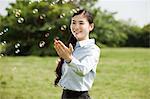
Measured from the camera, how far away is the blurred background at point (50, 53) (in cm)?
678

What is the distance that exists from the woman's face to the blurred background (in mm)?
458

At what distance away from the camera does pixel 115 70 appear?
10.1 metres

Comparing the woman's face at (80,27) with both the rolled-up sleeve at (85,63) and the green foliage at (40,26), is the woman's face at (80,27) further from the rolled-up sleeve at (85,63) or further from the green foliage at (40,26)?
the green foliage at (40,26)

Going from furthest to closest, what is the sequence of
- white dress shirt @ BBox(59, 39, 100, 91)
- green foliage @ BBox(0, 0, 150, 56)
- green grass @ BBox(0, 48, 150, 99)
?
green foliage @ BBox(0, 0, 150, 56)
green grass @ BBox(0, 48, 150, 99)
white dress shirt @ BBox(59, 39, 100, 91)

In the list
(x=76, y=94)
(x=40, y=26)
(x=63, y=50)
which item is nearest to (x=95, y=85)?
(x=76, y=94)

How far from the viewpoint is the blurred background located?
6.78m

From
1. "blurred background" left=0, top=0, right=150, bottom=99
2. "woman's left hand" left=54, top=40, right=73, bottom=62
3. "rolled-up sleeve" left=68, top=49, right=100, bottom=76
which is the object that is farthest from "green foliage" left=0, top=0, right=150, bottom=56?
"woman's left hand" left=54, top=40, right=73, bottom=62

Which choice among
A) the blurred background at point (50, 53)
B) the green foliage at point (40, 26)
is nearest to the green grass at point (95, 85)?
the blurred background at point (50, 53)

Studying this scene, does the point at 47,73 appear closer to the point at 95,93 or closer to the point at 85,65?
the point at 95,93

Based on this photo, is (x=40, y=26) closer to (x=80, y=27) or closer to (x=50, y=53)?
(x=50, y=53)

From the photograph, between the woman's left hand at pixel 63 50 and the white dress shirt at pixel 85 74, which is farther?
the white dress shirt at pixel 85 74

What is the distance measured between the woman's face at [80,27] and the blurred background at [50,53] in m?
0.46

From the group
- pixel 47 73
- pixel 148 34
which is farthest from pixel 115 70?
pixel 148 34

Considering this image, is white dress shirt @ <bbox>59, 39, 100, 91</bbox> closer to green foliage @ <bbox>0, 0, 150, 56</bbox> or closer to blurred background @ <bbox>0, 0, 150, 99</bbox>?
blurred background @ <bbox>0, 0, 150, 99</bbox>
